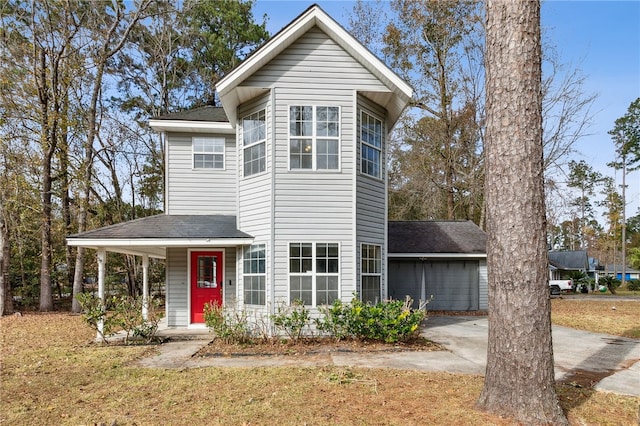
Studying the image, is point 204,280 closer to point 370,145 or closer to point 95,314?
point 95,314

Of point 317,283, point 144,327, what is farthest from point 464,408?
point 144,327

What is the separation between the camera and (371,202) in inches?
404

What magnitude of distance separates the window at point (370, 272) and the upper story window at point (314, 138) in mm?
2197

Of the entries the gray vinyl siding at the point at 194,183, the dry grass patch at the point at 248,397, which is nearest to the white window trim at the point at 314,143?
the gray vinyl siding at the point at 194,183

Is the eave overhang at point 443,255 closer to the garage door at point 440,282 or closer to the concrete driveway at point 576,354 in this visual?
the garage door at point 440,282

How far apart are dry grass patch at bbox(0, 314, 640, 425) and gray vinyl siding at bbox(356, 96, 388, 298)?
12.8ft

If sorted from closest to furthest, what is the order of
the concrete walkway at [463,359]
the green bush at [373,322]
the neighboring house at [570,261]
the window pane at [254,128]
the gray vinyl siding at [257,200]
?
the concrete walkway at [463,359]
the green bush at [373,322]
the gray vinyl siding at [257,200]
the window pane at [254,128]
the neighboring house at [570,261]

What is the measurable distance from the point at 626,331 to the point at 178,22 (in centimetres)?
2362

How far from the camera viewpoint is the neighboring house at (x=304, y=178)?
30.9 feet

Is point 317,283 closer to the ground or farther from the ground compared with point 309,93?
closer to the ground

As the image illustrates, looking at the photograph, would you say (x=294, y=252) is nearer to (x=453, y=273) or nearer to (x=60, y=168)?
(x=453, y=273)

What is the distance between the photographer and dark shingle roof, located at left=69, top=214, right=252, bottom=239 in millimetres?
9680

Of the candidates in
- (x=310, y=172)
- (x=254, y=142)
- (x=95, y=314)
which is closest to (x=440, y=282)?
(x=310, y=172)

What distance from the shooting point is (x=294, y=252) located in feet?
31.1
